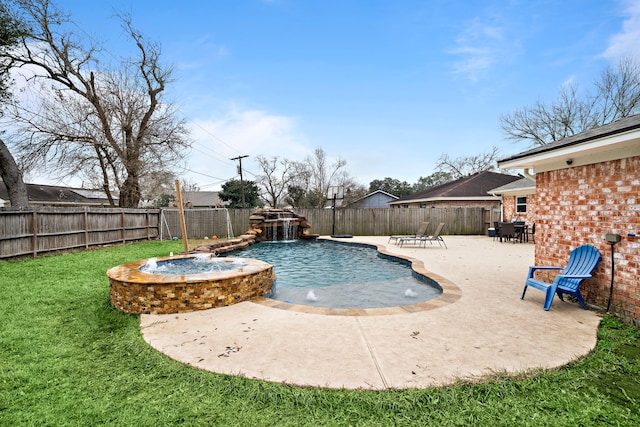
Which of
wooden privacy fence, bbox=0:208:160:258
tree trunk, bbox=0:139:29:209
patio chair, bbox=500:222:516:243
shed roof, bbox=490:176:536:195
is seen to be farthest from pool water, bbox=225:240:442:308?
tree trunk, bbox=0:139:29:209

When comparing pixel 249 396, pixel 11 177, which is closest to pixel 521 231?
pixel 249 396

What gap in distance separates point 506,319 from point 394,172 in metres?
37.4

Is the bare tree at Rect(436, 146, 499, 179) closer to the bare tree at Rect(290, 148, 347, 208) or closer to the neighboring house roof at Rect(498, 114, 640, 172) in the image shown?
the bare tree at Rect(290, 148, 347, 208)

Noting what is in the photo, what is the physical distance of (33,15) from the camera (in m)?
12.6

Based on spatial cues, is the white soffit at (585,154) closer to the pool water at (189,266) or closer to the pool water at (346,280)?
the pool water at (346,280)

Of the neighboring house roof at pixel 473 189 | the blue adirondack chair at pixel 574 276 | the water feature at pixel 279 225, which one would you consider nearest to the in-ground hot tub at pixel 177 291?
the blue adirondack chair at pixel 574 276

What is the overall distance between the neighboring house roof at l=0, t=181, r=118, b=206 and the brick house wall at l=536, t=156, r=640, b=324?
2657 centimetres

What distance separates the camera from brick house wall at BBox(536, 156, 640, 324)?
377 centimetres

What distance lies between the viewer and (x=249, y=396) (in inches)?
86.0

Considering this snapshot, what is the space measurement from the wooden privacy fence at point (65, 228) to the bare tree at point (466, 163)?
3287 centimetres

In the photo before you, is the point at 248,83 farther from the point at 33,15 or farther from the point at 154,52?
the point at 33,15

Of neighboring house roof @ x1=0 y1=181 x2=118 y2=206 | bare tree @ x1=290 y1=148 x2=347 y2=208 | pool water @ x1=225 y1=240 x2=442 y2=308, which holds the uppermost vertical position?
bare tree @ x1=290 y1=148 x2=347 y2=208

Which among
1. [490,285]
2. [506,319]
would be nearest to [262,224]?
[490,285]

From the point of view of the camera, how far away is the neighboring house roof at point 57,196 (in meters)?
24.0
